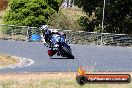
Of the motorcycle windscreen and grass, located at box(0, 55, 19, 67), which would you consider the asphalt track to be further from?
the motorcycle windscreen

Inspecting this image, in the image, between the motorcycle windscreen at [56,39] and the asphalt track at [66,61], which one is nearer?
the motorcycle windscreen at [56,39]

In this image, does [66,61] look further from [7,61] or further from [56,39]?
[56,39]

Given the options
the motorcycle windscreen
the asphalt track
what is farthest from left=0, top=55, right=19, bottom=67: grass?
the motorcycle windscreen

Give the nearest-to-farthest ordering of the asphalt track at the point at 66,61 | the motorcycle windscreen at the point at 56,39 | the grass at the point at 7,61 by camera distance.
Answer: the motorcycle windscreen at the point at 56,39
the asphalt track at the point at 66,61
the grass at the point at 7,61

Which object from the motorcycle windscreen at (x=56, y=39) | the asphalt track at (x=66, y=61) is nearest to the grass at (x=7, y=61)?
the asphalt track at (x=66, y=61)

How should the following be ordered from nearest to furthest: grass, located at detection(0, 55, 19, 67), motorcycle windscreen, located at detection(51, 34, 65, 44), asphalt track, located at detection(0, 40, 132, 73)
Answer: motorcycle windscreen, located at detection(51, 34, 65, 44), asphalt track, located at detection(0, 40, 132, 73), grass, located at detection(0, 55, 19, 67)

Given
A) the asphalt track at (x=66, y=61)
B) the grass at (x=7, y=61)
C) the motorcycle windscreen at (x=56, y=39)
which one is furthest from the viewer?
the grass at (x=7, y=61)

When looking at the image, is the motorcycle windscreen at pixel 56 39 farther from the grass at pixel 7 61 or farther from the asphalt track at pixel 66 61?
the grass at pixel 7 61

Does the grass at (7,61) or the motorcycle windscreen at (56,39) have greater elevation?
the motorcycle windscreen at (56,39)

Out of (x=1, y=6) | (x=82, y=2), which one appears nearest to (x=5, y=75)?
(x=82, y=2)

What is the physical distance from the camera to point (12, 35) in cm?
4356

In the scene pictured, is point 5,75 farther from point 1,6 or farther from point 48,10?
point 1,6

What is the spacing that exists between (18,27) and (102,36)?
7.96 m

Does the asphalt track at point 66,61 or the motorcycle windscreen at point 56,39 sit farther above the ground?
the motorcycle windscreen at point 56,39
